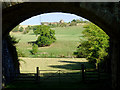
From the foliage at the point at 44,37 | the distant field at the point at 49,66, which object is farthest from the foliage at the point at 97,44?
the foliage at the point at 44,37

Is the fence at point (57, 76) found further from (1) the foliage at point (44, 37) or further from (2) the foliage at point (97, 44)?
(1) the foliage at point (44, 37)

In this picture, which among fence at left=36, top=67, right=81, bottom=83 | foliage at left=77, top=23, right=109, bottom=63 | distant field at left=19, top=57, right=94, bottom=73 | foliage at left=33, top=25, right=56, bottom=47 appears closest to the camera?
fence at left=36, top=67, right=81, bottom=83

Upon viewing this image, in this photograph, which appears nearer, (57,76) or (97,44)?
(57,76)

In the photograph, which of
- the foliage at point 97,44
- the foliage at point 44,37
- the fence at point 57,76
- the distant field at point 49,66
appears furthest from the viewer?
the foliage at point 44,37

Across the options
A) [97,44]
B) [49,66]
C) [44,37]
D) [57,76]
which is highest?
[44,37]

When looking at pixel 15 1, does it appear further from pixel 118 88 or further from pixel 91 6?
pixel 118 88

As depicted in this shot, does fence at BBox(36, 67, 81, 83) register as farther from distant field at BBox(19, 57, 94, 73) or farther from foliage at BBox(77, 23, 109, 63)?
distant field at BBox(19, 57, 94, 73)

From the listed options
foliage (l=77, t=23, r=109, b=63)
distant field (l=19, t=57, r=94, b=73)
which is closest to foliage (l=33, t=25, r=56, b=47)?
distant field (l=19, t=57, r=94, b=73)

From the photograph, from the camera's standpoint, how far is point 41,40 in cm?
5309

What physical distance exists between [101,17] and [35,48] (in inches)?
1496

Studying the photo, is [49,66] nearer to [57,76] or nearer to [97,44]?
[97,44]

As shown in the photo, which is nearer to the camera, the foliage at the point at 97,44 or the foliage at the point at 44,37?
the foliage at the point at 97,44

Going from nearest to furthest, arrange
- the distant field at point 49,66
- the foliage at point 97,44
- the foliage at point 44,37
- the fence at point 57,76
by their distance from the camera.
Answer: the fence at point 57,76
the foliage at point 97,44
the distant field at point 49,66
the foliage at point 44,37

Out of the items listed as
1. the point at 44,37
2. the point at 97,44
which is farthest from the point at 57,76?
the point at 44,37
